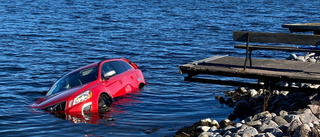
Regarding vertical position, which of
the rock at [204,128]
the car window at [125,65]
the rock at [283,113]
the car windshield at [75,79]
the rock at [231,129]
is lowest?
the rock at [204,128]

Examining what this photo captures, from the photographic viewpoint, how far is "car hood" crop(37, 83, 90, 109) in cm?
1368

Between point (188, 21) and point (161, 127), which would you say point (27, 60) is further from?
point (188, 21)

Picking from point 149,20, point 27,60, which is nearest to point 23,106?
point 27,60

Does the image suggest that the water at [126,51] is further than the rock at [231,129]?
Yes

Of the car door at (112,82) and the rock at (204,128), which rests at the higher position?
the car door at (112,82)

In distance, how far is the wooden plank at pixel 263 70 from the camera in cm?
1134

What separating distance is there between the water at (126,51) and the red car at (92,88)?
0.31 metres

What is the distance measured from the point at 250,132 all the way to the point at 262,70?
2115 millimetres

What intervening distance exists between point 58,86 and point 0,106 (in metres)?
2.03

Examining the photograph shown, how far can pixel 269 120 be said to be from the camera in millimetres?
11203

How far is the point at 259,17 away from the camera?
46.8 meters

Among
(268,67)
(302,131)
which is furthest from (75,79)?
(302,131)

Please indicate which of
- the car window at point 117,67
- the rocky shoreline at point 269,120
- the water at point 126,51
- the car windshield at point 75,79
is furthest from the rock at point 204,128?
the car window at point 117,67

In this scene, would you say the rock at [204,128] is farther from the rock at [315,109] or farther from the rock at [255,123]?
the rock at [315,109]
